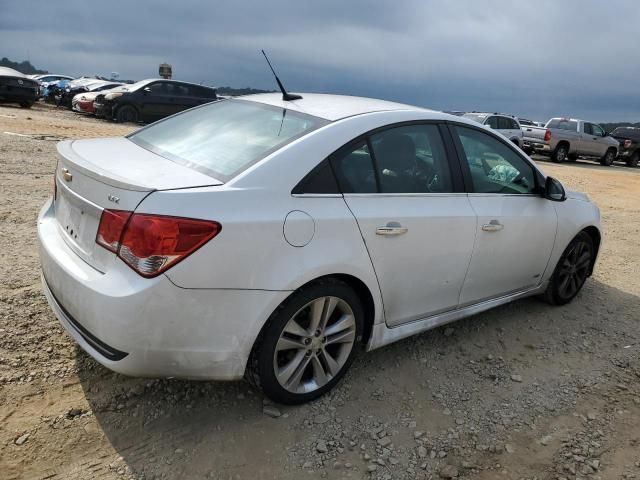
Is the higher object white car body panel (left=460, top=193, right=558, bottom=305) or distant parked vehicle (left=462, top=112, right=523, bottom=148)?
distant parked vehicle (left=462, top=112, right=523, bottom=148)

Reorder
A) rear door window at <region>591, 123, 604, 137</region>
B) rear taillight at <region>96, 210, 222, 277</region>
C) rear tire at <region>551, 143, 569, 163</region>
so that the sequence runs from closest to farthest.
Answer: rear taillight at <region>96, 210, 222, 277</region> → rear tire at <region>551, 143, 569, 163</region> → rear door window at <region>591, 123, 604, 137</region>

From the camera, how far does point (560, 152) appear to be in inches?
853

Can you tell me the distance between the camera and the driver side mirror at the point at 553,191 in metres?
4.02

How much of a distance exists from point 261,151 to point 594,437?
2.38 m

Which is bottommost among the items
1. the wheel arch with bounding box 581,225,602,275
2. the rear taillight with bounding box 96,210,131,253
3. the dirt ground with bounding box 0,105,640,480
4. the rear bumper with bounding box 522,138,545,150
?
the dirt ground with bounding box 0,105,640,480

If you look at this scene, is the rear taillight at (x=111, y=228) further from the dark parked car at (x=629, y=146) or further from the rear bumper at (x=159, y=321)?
the dark parked car at (x=629, y=146)

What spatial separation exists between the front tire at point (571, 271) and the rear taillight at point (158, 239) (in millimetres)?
3236

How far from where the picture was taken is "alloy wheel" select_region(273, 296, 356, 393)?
2766 mm

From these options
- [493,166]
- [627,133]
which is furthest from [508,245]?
[627,133]

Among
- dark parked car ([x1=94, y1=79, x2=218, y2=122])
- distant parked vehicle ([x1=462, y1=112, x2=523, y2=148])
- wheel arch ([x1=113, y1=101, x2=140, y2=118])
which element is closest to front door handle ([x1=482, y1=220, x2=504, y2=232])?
distant parked vehicle ([x1=462, y1=112, x2=523, y2=148])

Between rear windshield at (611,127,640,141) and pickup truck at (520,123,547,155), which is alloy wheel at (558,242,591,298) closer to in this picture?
pickup truck at (520,123,547,155)

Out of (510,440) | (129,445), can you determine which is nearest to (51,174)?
(129,445)

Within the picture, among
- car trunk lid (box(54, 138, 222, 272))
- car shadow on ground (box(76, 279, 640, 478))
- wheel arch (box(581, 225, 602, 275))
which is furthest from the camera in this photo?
wheel arch (box(581, 225, 602, 275))

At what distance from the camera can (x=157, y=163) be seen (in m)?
2.81
